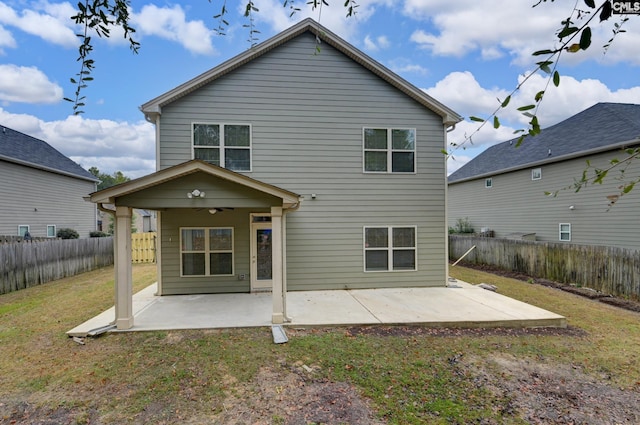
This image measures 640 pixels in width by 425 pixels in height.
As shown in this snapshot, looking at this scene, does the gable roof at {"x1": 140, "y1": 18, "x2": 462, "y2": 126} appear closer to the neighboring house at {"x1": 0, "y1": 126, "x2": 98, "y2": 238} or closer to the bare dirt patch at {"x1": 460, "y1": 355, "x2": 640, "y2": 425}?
the bare dirt patch at {"x1": 460, "y1": 355, "x2": 640, "y2": 425}

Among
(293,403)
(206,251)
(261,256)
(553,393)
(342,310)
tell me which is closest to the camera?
(293,403)

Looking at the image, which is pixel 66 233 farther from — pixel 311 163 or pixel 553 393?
pixel 553 393

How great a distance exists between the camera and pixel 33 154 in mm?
15828

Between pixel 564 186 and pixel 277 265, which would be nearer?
pixel 277 265

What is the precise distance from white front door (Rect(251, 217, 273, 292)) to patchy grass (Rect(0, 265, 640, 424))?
2765 millimetres

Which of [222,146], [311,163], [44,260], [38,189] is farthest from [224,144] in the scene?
[38,189]

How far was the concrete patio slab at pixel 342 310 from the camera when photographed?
20.2 feet

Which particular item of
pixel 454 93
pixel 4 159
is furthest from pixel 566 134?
pixel 4 159

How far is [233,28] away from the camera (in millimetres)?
2262

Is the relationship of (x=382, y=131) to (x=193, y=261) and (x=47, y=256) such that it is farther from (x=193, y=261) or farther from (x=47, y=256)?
(x=47, y=256)

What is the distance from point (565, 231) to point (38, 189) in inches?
945

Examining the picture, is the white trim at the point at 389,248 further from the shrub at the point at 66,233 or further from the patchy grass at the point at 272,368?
the shrub at the point at 66,233

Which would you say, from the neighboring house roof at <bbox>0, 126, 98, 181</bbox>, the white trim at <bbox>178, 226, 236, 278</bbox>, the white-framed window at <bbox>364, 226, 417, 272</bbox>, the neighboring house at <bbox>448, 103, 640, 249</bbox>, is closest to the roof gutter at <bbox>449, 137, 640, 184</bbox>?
the neighboring house at <bbox>448, 103, 640, 249</bbox>

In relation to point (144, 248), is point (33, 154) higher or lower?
higher
